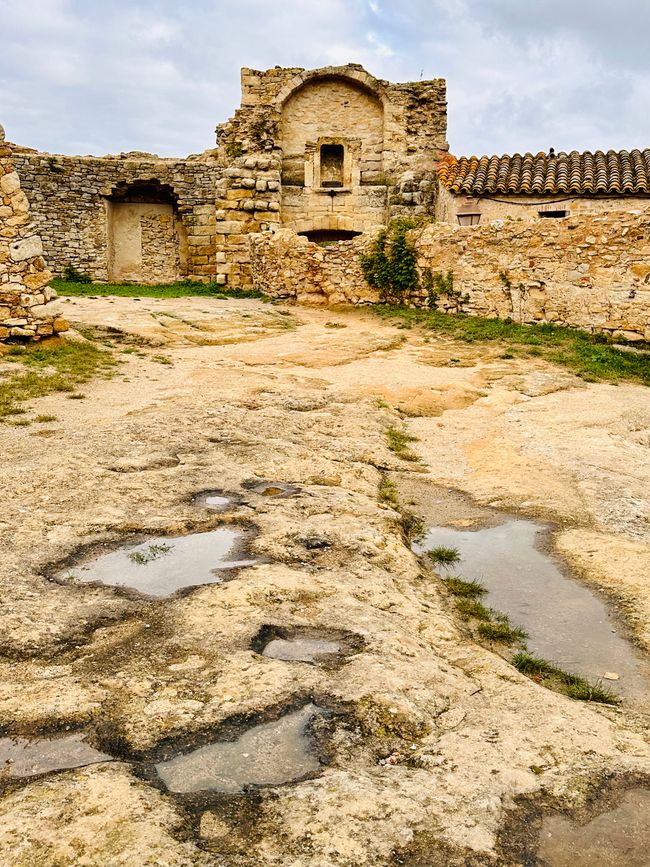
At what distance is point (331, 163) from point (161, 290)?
7.11 m

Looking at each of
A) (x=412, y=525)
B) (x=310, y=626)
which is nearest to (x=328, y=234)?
(x=412, y=525)

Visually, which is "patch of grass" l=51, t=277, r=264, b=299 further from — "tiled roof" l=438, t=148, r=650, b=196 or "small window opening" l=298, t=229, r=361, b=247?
"tiled roof" l=438, t=148, r=650, b=196

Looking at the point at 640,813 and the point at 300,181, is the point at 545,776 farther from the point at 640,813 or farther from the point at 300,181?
the point at 300,181

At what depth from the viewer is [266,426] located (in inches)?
287

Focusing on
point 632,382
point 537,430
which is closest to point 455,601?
point 537,430

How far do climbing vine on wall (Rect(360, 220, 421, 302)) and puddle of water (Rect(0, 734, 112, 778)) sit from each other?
13.0 meters

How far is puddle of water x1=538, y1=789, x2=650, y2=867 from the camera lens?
2.27 metres

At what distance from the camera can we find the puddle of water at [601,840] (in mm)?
2273

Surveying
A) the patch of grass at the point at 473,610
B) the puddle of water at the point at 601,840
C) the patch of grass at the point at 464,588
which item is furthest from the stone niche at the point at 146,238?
the puddle of water at the point at 601,840

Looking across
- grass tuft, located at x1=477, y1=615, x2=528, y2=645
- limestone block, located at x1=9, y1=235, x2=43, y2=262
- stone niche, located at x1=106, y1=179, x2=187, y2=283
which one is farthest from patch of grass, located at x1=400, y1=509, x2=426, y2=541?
stone niche, located at x1=106, y1=179, x2=187, y2=283

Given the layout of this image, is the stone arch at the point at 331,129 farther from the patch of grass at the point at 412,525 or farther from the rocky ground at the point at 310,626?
the patch of grass at the point at 412,525

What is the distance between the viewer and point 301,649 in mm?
3455

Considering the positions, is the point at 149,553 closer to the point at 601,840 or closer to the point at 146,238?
the point at 601,840

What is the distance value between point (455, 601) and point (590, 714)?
1.29 m
